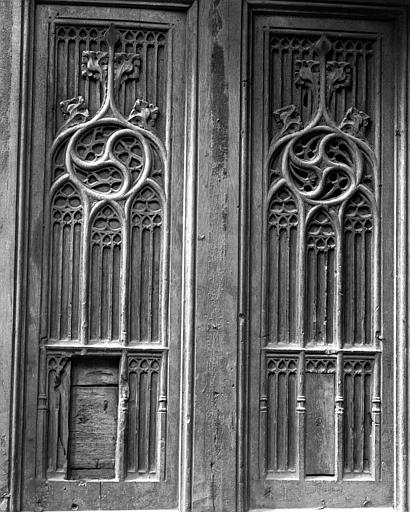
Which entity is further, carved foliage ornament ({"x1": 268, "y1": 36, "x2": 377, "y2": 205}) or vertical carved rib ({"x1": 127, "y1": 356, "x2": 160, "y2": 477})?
carved foliage ornament ({"x1": 268, "y1": 36, "x2": 377, "y2": 205})

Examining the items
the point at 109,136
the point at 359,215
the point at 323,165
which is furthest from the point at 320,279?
the point at 109,136

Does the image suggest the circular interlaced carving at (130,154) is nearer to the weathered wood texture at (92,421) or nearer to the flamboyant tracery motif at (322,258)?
the flamboyant tracery motif at (322,258)

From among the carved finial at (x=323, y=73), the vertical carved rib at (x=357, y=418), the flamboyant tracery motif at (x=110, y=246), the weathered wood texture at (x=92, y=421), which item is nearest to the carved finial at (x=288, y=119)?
the carved finial at (x=323, y=73)

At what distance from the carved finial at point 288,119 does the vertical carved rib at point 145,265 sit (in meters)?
0.84

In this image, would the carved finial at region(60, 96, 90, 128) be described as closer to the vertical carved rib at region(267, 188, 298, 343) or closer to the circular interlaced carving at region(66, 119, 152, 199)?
the circular interlaced carving at region(66, 119, 152, 199)

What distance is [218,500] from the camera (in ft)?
16.9

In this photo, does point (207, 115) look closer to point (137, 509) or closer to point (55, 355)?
point (55, 355)

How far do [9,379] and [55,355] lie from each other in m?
0.29

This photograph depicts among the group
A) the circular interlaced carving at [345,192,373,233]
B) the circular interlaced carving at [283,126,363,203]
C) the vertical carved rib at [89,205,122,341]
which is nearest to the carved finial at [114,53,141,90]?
the vertical carved rib at [89,205,122,341]

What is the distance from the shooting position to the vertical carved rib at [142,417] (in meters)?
5.23

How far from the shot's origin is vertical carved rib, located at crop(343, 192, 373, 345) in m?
5.39

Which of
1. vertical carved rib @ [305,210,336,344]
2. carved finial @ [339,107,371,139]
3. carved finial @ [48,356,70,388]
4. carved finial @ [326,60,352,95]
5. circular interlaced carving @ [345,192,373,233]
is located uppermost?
carved finial @ [326,60,352,95]

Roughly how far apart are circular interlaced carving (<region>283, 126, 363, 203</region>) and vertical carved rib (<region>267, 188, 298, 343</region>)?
0.41 ft

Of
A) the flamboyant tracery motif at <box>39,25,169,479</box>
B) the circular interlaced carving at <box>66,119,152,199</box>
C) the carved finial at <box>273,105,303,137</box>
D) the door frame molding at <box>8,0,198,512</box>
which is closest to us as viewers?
the door frame molding at <box>8,0,198,512</box>
